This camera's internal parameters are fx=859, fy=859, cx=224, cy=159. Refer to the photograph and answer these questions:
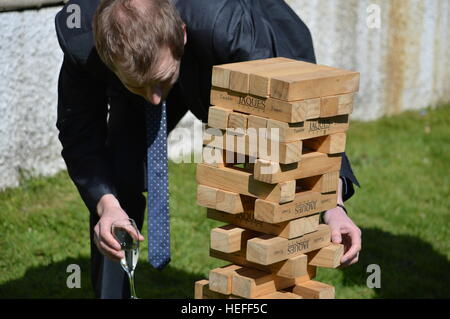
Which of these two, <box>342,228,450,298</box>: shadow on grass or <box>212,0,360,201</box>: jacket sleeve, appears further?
<box>342,228,450,298</box>: shadow on grass

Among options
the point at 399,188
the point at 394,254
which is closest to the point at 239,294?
the point at 394,254

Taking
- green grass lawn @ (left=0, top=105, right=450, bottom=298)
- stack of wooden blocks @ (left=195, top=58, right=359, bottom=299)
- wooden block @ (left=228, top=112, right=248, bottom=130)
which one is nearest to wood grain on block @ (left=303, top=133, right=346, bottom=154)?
stack of wooden blocks @ (left=195, top=58, right=359, bottom=299)

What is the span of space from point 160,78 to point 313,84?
0.67 metres

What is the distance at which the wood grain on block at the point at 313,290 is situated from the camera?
3.06 meters

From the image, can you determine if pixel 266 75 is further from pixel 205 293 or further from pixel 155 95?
pixel 205 293

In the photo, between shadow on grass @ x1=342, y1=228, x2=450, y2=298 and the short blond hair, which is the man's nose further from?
shadow on grass @ x1=342, y1=228, x2=450, y2=298

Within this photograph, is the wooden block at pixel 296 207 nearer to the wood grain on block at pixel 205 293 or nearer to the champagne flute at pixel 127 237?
the wood grain on block at pixel 205 293

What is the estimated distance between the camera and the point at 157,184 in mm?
3789

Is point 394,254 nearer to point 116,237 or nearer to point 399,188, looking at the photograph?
point 399,188

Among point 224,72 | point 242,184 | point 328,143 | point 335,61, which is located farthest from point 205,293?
point 335,61

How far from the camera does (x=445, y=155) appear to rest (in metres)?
7.21

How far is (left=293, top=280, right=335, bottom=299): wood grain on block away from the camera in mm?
3064

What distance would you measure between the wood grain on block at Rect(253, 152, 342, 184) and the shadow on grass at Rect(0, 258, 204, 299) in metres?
2.07
